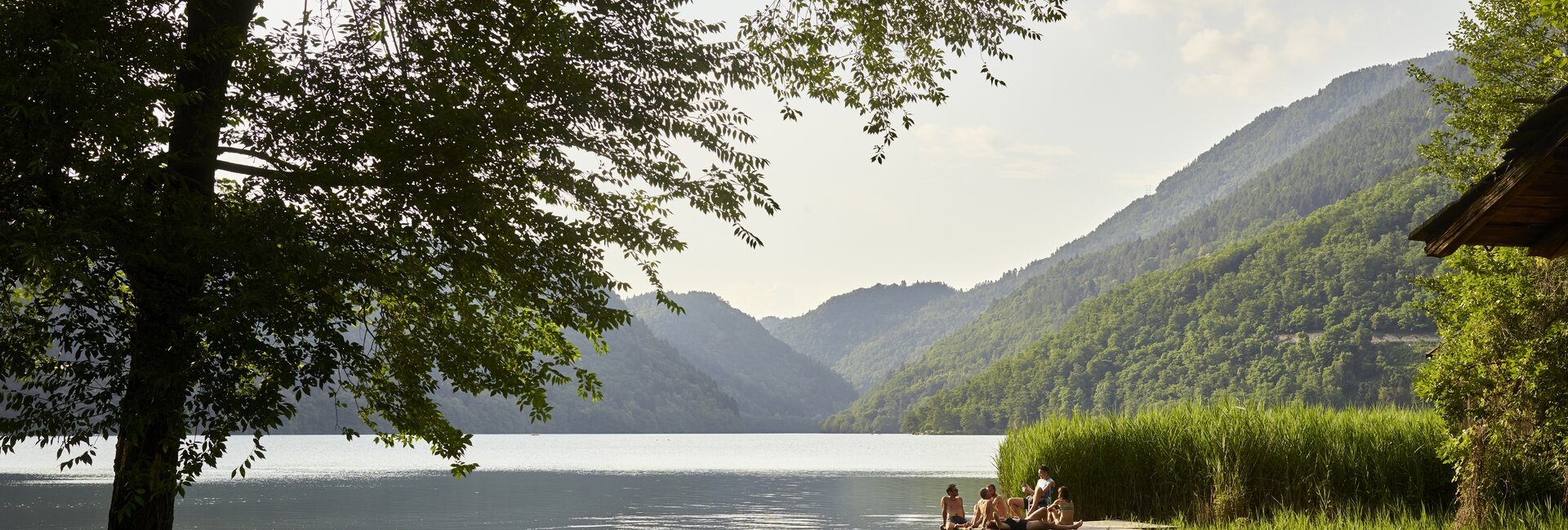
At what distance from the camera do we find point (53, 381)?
31.7ft

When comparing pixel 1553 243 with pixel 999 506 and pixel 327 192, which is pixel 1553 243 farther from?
pixel 999 506

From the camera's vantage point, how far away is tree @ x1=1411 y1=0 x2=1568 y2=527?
13828 millimetres

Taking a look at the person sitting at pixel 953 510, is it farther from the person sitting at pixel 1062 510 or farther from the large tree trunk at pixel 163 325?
the large tree trunk at pixel 163 325

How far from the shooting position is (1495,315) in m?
14.2

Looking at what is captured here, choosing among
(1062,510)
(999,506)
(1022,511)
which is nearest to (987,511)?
(999,506)

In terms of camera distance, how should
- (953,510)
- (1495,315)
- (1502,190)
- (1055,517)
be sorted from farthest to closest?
(953,510) → (1055,517) → (1495,315) → (1502,190)

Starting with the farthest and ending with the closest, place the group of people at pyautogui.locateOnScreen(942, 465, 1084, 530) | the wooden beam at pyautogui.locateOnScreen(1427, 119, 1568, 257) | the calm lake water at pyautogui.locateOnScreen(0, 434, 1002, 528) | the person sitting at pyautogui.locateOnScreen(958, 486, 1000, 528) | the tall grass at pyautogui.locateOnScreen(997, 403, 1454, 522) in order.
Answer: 1. the calm lake water at pyautogui.locateOnScreen(0, 434, 1002, 528)
2. the tall grass at pyautogui.locateOnScreen(997, 403, 1454, 522)
3. the person sitting at pyautogui.locateOnScreen(958, 486, 1000, 528)
4. the group of people at pyautogui.locateOnScreen(942, 465, 1084, 530)
5. the wooden beam at pyautogui.locateOnScreen(1427, 119, 1568, 257)

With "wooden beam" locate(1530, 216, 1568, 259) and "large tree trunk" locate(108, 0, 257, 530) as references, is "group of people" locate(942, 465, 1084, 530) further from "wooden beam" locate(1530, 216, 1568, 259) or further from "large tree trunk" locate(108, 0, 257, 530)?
"large tree trunk" locate(108, 0, 257, 530)

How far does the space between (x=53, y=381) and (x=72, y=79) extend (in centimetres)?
286

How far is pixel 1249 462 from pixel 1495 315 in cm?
569

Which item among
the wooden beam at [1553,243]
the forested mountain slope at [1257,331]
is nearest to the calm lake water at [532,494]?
the wooden beam at [1553,243]

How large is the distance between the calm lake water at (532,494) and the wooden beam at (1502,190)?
25.9m

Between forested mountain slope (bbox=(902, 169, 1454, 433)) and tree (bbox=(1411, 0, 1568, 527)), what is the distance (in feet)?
278

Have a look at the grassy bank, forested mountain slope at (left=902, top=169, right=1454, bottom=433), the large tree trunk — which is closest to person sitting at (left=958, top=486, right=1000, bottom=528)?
the grassy bank
